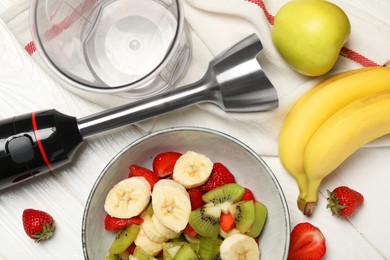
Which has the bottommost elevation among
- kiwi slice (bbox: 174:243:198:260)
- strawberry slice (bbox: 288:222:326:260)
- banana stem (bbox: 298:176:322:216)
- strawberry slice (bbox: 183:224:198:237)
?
strawberry slice (bbox: 288:222:326:260)

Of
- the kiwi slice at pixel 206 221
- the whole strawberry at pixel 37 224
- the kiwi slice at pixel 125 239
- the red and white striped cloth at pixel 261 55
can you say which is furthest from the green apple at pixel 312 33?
the whole strawberry at pixel 37 224

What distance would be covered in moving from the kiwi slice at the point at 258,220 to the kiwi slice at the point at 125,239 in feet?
0.60

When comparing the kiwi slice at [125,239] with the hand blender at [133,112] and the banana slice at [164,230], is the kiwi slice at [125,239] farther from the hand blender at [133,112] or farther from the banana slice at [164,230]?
the hand blender at [133,112]

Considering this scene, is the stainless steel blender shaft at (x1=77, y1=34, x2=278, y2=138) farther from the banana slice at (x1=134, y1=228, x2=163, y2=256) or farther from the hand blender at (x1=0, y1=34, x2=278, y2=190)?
the banana slice at (x1=134, y1=228, x2=163, y2=256)

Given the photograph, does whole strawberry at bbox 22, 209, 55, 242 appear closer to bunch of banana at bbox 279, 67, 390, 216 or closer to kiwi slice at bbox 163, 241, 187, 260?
kiwi slice at bbox 163, 241, 187, 260

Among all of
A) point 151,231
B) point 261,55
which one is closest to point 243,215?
point 151,231

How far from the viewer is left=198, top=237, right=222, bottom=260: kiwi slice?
3.09 feet

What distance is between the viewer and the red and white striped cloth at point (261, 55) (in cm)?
102

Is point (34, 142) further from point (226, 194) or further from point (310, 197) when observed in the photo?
point (310, 197)

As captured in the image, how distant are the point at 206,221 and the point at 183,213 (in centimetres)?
4

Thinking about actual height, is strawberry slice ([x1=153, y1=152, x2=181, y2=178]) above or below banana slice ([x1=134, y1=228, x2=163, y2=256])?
above

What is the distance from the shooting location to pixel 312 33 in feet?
3.10

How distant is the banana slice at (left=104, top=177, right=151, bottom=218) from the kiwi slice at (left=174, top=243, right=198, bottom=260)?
94 mm

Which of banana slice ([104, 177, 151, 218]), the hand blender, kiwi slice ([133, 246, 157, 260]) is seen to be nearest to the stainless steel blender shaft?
the hand blender
